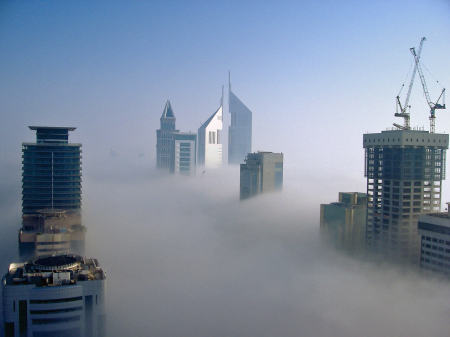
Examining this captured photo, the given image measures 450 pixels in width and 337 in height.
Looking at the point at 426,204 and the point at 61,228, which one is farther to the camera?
the point at 61,228

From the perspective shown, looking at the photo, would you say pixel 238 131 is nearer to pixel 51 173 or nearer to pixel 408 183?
pixel 51 173

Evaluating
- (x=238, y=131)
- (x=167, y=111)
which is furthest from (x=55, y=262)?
(x=238, y=131)

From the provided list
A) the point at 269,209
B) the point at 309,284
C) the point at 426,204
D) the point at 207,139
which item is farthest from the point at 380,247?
the point at 207,139

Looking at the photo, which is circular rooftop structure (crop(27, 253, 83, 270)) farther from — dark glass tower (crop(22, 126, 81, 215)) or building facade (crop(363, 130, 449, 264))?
building facade (crop(363, 130, 449, 264))

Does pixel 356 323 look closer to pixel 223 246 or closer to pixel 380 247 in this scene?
pixel 380 247

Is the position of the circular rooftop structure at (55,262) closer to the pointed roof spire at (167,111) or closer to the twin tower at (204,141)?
the twin tower at (204,141)
